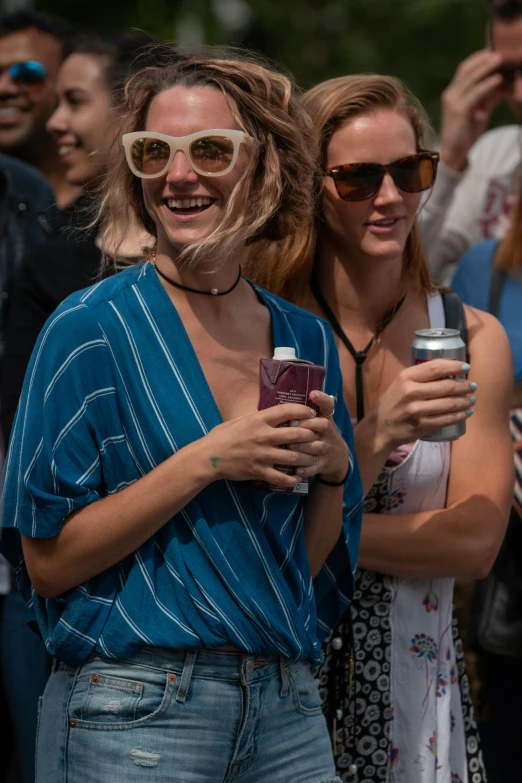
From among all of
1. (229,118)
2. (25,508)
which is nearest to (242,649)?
(25,508)

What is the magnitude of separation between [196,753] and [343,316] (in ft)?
4.53

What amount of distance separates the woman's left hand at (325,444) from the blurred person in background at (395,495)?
0.37m

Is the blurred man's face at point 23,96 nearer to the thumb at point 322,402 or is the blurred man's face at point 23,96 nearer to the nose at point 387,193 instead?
the nose at point 387,193

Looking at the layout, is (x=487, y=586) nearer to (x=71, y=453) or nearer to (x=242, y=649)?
(x=242, y=649)

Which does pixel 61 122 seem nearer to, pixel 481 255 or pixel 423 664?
pixel 481 255

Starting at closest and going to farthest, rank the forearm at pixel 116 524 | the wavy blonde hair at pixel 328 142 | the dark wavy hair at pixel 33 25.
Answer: the forearm at pixel 116 524, the wavy blonde hair at pixel 328 142, the dark wavy hair at pixel 33 25

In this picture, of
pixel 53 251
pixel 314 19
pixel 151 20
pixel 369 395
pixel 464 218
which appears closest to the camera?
pixel 369 395

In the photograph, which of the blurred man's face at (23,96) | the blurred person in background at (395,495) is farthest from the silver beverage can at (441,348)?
the blurred man's face at (23,96)

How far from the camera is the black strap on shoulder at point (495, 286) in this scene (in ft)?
14.1

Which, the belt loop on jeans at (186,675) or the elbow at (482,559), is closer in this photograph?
the belt loop on jeans at (186,675)

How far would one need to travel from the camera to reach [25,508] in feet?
8.52

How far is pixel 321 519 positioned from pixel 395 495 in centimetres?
49

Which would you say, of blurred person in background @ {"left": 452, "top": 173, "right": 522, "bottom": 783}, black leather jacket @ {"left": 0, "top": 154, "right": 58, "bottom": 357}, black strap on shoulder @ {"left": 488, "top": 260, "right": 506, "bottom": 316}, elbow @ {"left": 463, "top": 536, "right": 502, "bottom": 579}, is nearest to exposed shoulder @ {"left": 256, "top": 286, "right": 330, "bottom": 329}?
elbow @ {"left": 463, "top": 536, "right": 502, "bottom": 579}

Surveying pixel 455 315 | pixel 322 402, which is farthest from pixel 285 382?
pixel 455 315
